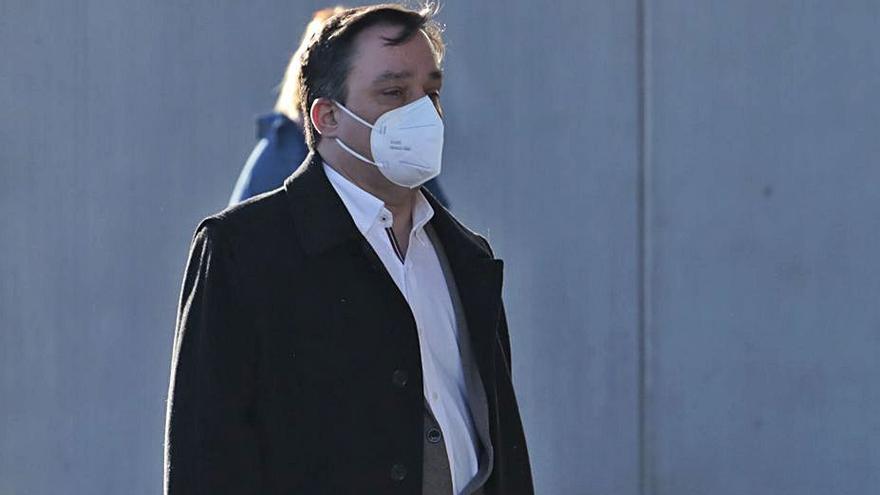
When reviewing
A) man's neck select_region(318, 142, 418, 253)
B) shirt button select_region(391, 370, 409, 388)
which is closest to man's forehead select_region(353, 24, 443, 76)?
man's neck select_region(318, 142, 418, 253)

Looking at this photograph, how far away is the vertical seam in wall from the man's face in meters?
2.21

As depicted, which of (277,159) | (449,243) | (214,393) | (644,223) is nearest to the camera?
(214,393)

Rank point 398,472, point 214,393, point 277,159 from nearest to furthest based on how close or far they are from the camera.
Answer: point 214,393, point 398,472, point 277,159

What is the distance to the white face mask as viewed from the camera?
2914 mm

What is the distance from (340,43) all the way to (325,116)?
5.4 inches

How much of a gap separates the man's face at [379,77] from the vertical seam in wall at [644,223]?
7.24ft

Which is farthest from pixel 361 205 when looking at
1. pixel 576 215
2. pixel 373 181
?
pixel 576 215

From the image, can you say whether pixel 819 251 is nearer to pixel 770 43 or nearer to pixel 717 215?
pixel 717 215

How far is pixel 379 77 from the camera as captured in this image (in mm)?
2926

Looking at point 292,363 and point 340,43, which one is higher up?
point 340,43

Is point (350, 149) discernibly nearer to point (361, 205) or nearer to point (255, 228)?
point (361, 205)

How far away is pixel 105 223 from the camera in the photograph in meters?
5.25

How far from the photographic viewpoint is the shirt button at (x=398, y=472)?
277 centimetres

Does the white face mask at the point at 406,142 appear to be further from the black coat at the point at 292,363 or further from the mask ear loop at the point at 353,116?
the black coat at the point at 292,363
